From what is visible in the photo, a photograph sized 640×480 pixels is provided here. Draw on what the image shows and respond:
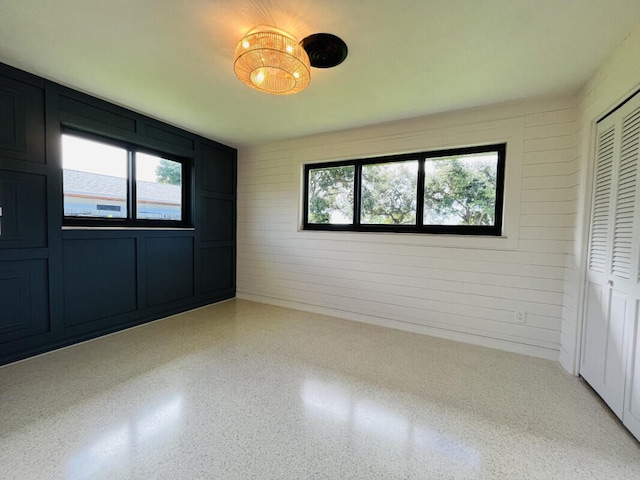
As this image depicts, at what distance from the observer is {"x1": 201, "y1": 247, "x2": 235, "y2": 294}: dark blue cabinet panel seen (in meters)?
4.20

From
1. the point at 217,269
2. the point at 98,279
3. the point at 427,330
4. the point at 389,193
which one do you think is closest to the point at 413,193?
the point at 389,193

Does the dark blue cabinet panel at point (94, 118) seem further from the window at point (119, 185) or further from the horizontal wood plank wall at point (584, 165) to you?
the horizontal wood plank wall at point (584, 165)

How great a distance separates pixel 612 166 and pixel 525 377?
1.73 metres

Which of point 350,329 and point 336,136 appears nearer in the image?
point 350,329

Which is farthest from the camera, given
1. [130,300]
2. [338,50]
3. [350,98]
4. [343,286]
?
[343,286]

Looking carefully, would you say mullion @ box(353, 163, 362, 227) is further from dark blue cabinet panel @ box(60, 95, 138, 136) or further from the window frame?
dark blue cabinet panel @ box(60, 95, 138, 136)

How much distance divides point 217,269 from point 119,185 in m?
1.74

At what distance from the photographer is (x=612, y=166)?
2.00m

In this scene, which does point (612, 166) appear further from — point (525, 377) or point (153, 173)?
point (153, 173)

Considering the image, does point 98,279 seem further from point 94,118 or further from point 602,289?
point 602,289

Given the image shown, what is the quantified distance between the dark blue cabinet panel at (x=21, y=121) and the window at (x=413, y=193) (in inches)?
110

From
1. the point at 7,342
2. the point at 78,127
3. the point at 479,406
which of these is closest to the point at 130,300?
the point at 7,342

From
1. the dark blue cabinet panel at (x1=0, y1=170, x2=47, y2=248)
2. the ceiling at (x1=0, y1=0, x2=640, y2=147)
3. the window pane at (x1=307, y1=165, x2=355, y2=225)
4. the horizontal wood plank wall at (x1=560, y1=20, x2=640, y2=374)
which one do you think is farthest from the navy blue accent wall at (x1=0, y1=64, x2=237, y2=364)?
the horizontal wood plank wall at (x1=560, y1=20, x2=640, y2=374)

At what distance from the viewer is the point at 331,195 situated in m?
3.94
